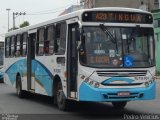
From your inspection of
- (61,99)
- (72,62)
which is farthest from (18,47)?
(72,62)

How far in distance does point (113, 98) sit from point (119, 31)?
6.31 ft

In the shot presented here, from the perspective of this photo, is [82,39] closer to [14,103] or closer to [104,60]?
[104,60]

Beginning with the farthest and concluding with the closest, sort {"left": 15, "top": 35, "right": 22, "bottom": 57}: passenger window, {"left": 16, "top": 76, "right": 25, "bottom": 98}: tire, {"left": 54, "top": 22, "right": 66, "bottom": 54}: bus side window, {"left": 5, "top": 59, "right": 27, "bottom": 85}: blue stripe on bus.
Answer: {"left": 15, "top": 35, "right": 22, "bottom": 57}: passenger window < {"left": 16, "top": 76, "right": 25, "bottom": 98}: tire < {"left": 5, "top": 59, "right": 27, "bottom": 85}: blue stripe on bus < {"left": 54, "top": 22, "right": 66, "bottom": 54}: bus side window

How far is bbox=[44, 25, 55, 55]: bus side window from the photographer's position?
16500mm

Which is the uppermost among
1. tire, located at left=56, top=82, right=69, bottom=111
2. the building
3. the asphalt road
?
the building

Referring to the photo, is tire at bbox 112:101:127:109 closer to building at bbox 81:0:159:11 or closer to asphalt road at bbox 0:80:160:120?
asphalt road at bbox 0:80:160:120

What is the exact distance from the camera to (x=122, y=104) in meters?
15.7

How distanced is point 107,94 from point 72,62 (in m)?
1.73

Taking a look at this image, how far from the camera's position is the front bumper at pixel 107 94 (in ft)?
43.8

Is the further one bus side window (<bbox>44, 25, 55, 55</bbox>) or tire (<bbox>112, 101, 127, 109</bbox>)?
bus side window (<bbox>44, 25, 55, 55</bbox>)

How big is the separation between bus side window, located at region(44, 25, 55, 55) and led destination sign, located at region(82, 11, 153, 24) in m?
2.82

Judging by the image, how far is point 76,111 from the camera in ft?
50.6

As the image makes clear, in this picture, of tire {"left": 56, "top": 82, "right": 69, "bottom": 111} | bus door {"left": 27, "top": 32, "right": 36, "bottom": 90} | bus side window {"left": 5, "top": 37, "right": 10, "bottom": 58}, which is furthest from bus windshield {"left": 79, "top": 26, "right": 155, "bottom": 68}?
bus side window {"left": 5, "top": 37, "right": 10, "bottom": 58}

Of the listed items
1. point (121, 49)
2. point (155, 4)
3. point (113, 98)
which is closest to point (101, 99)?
point (113, 98)
